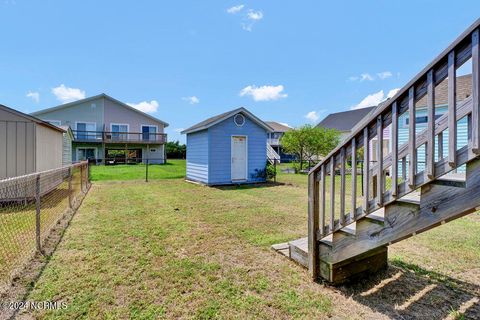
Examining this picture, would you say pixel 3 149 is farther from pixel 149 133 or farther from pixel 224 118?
pixel 149 133

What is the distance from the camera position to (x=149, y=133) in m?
24.7

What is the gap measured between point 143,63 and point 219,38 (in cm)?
535

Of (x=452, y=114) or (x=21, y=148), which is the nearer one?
(x=452, y=114)

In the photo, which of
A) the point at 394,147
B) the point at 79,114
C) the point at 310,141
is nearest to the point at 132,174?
the point at 310,141

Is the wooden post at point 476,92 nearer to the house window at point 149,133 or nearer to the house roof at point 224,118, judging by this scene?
the house roof at point 224,118

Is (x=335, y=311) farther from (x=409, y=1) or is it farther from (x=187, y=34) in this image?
(x=187, y=34)

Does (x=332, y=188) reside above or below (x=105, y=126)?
below

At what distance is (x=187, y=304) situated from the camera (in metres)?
2.24

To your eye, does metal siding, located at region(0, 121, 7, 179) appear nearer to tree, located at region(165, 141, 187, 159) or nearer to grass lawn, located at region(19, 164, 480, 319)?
grass lawn, located at region(19, 164, 480, 319)

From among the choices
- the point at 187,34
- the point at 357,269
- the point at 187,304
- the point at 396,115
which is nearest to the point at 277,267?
the point at 357,269

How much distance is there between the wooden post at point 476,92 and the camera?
4.62ft

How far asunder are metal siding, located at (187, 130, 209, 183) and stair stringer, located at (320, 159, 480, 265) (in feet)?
26.8

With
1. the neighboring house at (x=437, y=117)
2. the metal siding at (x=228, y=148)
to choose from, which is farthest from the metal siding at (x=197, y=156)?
the neighboring house at (x=437, y=117)

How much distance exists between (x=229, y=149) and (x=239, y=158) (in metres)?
0.70
